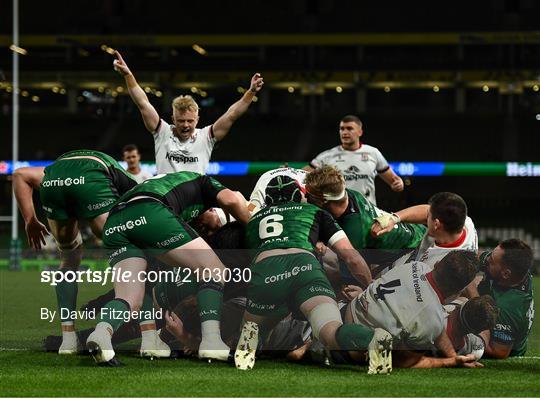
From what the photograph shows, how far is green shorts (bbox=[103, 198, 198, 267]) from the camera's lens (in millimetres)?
6602

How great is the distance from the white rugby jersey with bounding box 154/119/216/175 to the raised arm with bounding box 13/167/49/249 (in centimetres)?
177

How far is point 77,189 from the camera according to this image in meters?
7.20

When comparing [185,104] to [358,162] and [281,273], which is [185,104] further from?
[358,162]

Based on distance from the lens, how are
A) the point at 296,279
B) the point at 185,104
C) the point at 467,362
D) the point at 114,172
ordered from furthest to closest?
the point at 185,104, the point at 114,172, the point at 467,362, the point at 296,279

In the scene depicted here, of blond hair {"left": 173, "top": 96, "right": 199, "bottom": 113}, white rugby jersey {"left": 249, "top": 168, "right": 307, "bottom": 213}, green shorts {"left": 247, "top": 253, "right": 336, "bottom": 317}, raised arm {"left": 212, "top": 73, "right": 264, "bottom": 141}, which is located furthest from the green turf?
raised arm {"left": 212, "top": 73, "right": 264, "bottom": 141}

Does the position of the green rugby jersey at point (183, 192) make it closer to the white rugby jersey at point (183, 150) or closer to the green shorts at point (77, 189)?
the green shorts at point (77, 189)

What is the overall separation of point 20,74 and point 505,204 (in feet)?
66.4

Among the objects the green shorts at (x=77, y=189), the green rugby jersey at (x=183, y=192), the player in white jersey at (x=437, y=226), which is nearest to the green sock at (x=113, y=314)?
the green rugby jersey at (x=183, y=192)

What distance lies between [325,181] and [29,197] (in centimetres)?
236

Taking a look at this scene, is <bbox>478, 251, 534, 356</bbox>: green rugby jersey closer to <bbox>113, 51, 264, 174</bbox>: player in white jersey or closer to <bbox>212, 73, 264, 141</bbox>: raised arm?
<bbox>212, 73, 264, 141</bbox>: raised arm

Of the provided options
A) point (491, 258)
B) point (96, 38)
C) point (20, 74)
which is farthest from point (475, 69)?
point (491, 258)

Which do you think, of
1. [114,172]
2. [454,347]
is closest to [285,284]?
[454,347]

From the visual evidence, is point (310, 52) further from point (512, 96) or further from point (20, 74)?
point (20, 74)

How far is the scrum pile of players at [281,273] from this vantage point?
→ 627 cm
